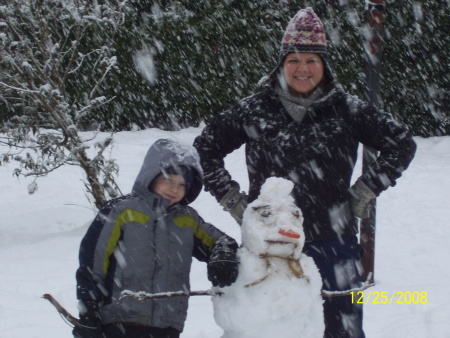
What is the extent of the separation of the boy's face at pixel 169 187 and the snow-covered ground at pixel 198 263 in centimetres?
29

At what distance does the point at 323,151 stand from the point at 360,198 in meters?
0.29

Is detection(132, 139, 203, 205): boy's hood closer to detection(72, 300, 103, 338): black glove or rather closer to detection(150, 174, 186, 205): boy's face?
detection(150, 174, 186, 205): boy's face

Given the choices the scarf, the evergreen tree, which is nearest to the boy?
the scarf

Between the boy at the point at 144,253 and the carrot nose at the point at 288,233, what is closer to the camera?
the carrot nose at the point at 288,233

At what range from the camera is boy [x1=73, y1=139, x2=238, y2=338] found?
2.35 meters

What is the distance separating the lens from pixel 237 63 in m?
9.55

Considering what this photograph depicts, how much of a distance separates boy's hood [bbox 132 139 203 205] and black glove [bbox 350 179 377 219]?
73 centimetres

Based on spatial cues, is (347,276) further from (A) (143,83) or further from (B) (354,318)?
(A) (143,83)

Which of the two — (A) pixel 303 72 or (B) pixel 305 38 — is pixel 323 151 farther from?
(B) pixel 305 38

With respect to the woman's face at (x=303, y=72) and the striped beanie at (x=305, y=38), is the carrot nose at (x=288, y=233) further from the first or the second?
the striped beanie at (x=305, y=38)

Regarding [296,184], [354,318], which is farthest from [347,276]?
[296,184]

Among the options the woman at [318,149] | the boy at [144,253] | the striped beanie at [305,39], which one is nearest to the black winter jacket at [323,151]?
the woman at [318,149]

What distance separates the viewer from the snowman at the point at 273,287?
2.12 metres
